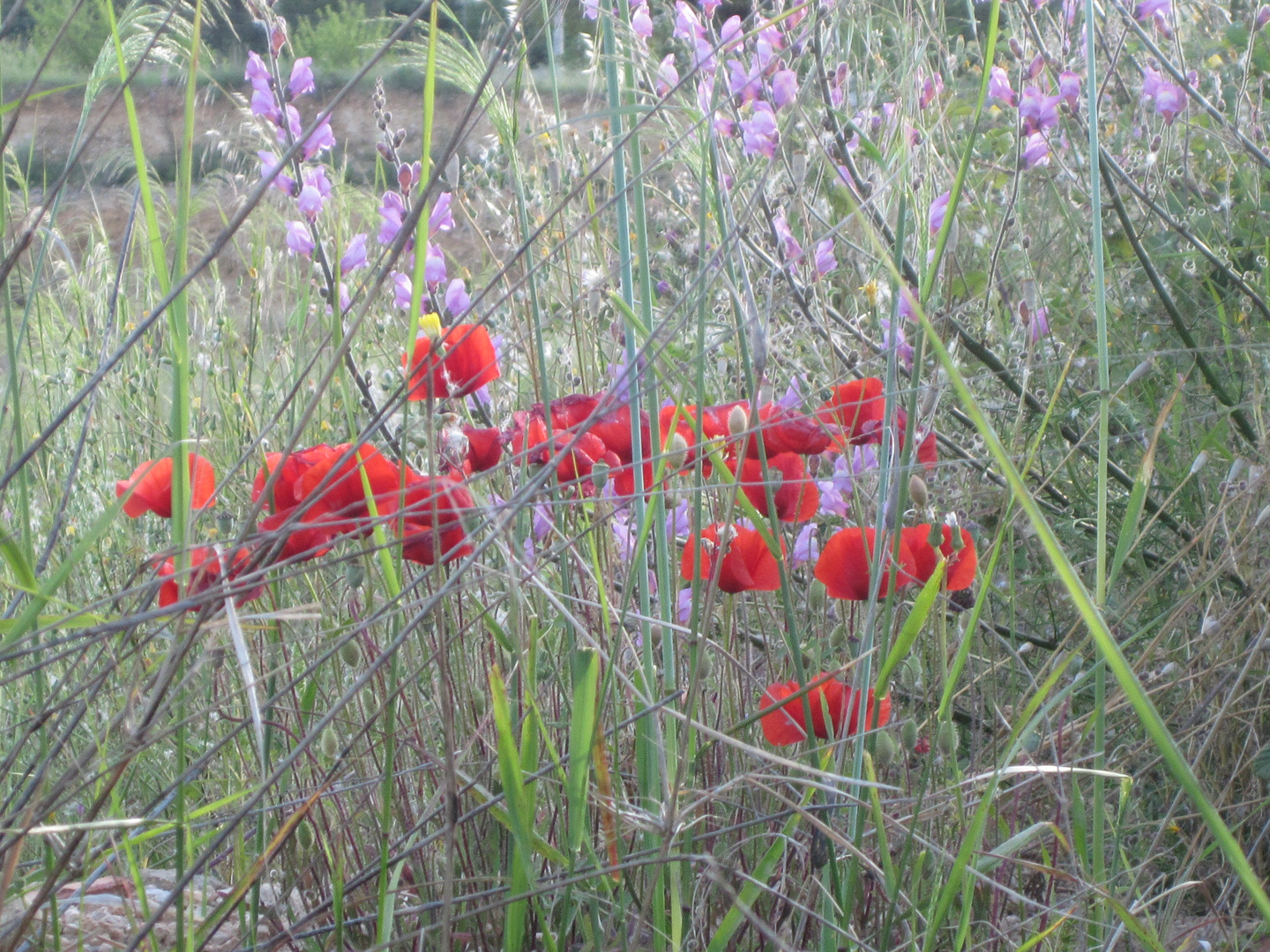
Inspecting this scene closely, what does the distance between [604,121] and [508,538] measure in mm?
1029

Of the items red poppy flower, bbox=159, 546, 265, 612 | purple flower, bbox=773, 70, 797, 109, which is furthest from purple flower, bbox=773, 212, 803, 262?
red poppy flower, bbox=159, 546, 265, 612

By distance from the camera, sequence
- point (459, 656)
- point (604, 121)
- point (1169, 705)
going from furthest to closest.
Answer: point (604, 121) → point (1169, 705) → point (459, 656)

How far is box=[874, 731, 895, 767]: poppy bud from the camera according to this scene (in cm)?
64

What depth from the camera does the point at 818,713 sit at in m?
0.74

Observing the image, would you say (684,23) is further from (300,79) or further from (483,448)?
(483,448)

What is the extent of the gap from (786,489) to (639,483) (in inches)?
6.4

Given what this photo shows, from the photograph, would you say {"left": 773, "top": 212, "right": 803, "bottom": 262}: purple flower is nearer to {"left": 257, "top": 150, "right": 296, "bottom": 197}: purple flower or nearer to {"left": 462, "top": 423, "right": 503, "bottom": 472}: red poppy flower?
{"left": 462, "top": 423, "right": 503, "bottom": 472}: red poppy flower

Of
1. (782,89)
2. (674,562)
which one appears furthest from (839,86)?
(674,562)

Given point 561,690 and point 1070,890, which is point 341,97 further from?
point 1070,890

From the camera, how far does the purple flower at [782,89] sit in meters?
1.08

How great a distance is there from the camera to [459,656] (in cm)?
85

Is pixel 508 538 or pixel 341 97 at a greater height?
pixel 341 97

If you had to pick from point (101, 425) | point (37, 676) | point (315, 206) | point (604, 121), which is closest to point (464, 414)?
point (315, 206)

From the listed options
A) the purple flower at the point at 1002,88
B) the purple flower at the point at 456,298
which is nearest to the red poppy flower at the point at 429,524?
the purple flower at the point at 456,298
